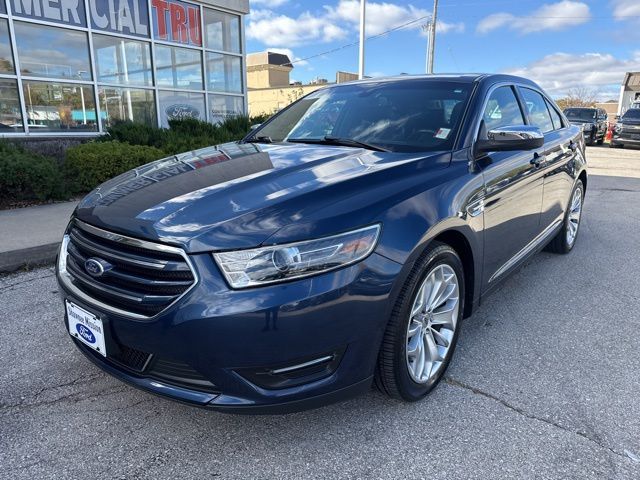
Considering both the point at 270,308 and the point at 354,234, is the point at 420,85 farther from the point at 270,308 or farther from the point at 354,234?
the point at 270,308

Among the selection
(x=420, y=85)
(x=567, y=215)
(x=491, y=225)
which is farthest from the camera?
(x=567, y=215)

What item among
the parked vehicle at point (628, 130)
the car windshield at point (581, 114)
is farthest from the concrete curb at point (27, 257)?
the car windshield at point (581, 114)

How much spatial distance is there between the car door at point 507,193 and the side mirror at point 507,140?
9cm

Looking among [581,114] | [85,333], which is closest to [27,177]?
[85,333]

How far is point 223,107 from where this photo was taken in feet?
44.3

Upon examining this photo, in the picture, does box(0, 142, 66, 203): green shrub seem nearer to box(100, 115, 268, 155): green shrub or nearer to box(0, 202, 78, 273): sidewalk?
box(0, 202, 78, 273): sidewalk

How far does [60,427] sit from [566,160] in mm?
4457

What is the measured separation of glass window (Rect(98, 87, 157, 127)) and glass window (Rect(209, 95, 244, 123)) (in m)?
1.81

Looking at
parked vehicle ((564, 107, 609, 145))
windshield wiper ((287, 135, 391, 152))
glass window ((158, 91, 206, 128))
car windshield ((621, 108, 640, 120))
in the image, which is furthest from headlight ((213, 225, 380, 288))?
car windshield ((621, 108, 640, 120))

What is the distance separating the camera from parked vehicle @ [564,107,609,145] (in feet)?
70.2

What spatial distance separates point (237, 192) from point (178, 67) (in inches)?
440

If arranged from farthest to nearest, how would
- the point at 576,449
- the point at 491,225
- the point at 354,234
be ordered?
the point at 491,225
the point at 576,449
the point at 354,234

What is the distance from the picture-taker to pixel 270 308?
6.02 ft

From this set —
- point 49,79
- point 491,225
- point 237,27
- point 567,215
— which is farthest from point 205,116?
point 491,225
